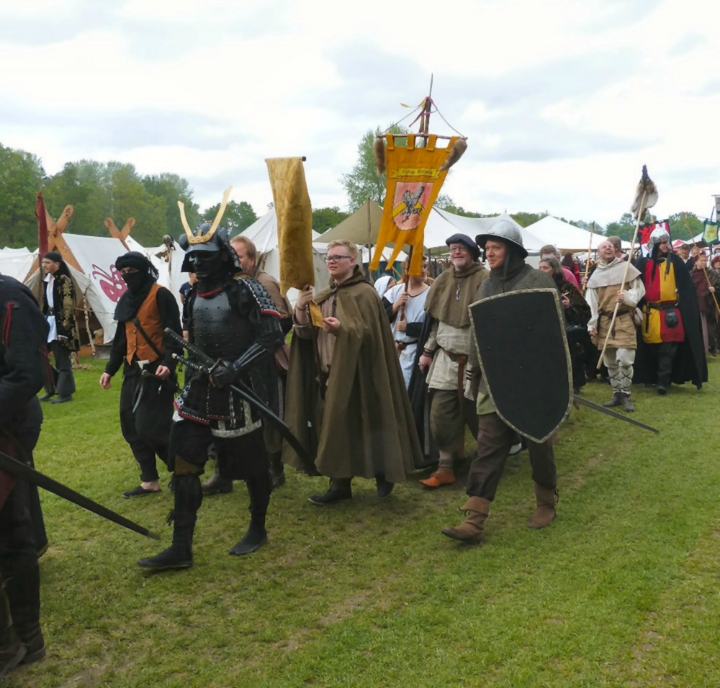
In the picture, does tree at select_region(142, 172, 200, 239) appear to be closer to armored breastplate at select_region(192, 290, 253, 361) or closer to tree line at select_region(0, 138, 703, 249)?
tree line at select_region(0, 138, 703, 249)

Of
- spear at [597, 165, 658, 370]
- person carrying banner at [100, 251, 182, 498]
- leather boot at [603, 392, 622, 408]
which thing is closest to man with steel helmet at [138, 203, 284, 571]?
person carrying banner at [100, 251, 182, 498]

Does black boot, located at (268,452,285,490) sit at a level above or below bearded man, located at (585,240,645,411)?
below

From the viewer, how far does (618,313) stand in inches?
300

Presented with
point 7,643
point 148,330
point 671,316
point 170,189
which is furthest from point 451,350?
point 170,189

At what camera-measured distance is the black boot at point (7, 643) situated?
8.86 feet

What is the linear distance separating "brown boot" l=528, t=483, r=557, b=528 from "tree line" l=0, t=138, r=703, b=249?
2982 centimetres

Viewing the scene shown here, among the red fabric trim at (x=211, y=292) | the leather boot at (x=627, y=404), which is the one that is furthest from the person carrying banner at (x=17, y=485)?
the leather boot at (x=627, y=404)

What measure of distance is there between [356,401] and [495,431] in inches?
40.2

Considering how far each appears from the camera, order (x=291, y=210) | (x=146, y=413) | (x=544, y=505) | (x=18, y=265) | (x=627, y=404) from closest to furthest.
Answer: (x=291, y=210)
(x=544, y=505)
(x=146, y=413)
(x=627, y=404)
(x=18, y=265)

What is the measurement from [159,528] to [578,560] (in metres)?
2.48

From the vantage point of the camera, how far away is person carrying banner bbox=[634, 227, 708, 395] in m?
8.20

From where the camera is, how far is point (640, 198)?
700cm

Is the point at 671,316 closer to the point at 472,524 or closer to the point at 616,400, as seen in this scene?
the point at 616,400

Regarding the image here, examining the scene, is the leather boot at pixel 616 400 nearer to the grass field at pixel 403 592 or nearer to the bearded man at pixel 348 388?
the grass field at pixel 403 592
